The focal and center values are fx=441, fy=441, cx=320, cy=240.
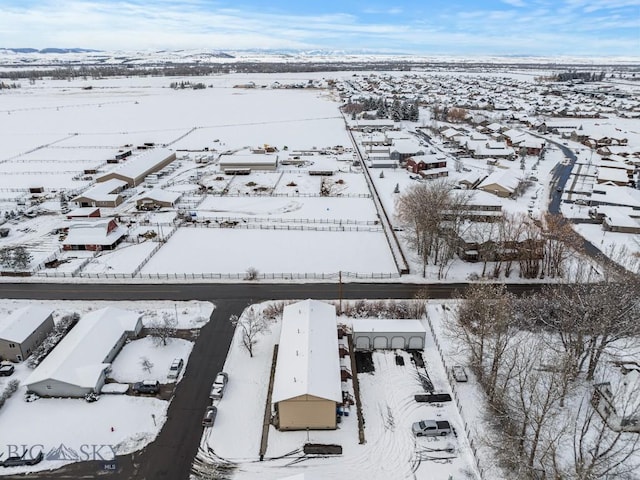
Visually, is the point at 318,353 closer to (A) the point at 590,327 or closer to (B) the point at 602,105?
(A) the point at 590,327

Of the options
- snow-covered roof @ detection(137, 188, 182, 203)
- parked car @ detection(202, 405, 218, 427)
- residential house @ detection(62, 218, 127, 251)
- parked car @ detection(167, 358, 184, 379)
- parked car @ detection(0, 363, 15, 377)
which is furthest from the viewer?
snow-covered roof @ detection(137, 188, 182, 203)

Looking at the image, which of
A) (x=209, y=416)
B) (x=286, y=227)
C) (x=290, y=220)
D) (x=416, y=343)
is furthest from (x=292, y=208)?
(x=209, y=416)

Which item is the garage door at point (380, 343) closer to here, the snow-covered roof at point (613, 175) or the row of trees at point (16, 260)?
the row of trees at point (16, 260)

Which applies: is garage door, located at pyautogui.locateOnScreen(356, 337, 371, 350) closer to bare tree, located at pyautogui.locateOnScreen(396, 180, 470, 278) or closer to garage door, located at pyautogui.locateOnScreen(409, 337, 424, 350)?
garage door, located at pyautogui.locateOnScreen(409, 337, 424, 350)

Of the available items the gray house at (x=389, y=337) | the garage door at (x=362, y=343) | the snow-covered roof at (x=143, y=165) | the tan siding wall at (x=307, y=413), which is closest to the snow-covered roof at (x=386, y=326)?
the gray house at (x=389, y=337)

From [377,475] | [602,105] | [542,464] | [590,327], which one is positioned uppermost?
[602,105]

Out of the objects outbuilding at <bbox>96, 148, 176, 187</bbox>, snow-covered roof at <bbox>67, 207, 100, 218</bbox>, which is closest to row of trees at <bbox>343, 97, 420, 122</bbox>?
outbuilding at <bbox>96, 148, 176, 187</bbox>

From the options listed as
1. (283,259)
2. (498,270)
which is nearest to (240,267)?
(283,259)
